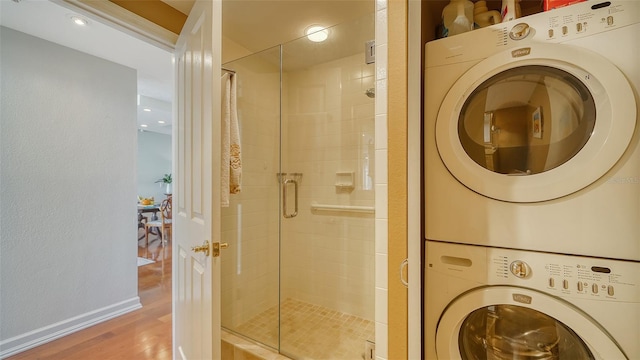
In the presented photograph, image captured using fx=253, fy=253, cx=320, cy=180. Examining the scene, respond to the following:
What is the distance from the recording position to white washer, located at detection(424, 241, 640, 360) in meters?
0.69

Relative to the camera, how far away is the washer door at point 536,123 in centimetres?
71

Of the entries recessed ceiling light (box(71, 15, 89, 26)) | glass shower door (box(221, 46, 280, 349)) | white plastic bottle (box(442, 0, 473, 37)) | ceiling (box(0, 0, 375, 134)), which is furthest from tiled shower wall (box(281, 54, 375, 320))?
recessed ceiling light (box(71, 15, 89, 26))

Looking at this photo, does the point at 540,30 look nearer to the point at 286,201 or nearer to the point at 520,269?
the point at 520,269

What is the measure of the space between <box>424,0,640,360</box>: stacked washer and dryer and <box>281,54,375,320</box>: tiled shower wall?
1.10 m

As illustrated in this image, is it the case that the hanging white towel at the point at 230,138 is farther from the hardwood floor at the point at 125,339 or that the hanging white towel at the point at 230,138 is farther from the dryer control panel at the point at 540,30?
the hardwood floor at the point at 125,339

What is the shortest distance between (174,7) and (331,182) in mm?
1633

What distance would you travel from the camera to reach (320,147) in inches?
88.8

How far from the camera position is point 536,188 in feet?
2.55

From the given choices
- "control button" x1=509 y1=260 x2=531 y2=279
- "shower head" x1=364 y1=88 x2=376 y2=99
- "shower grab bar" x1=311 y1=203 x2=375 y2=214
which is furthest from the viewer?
"shower grab bar" x1=311 y1=203 x2=375 y2=214

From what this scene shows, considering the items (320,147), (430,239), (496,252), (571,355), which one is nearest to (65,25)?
(320,147)

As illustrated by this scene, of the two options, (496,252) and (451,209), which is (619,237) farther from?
(451,209)

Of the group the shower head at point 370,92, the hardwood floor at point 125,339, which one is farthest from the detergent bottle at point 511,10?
the hardwood floor at point 125,339

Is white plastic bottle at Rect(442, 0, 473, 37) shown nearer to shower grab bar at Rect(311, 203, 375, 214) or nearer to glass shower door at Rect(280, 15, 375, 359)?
glass shower door at Rect(280, 15, 375, 359)

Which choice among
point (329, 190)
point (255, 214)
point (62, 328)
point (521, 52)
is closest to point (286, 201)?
point (255, 214)
